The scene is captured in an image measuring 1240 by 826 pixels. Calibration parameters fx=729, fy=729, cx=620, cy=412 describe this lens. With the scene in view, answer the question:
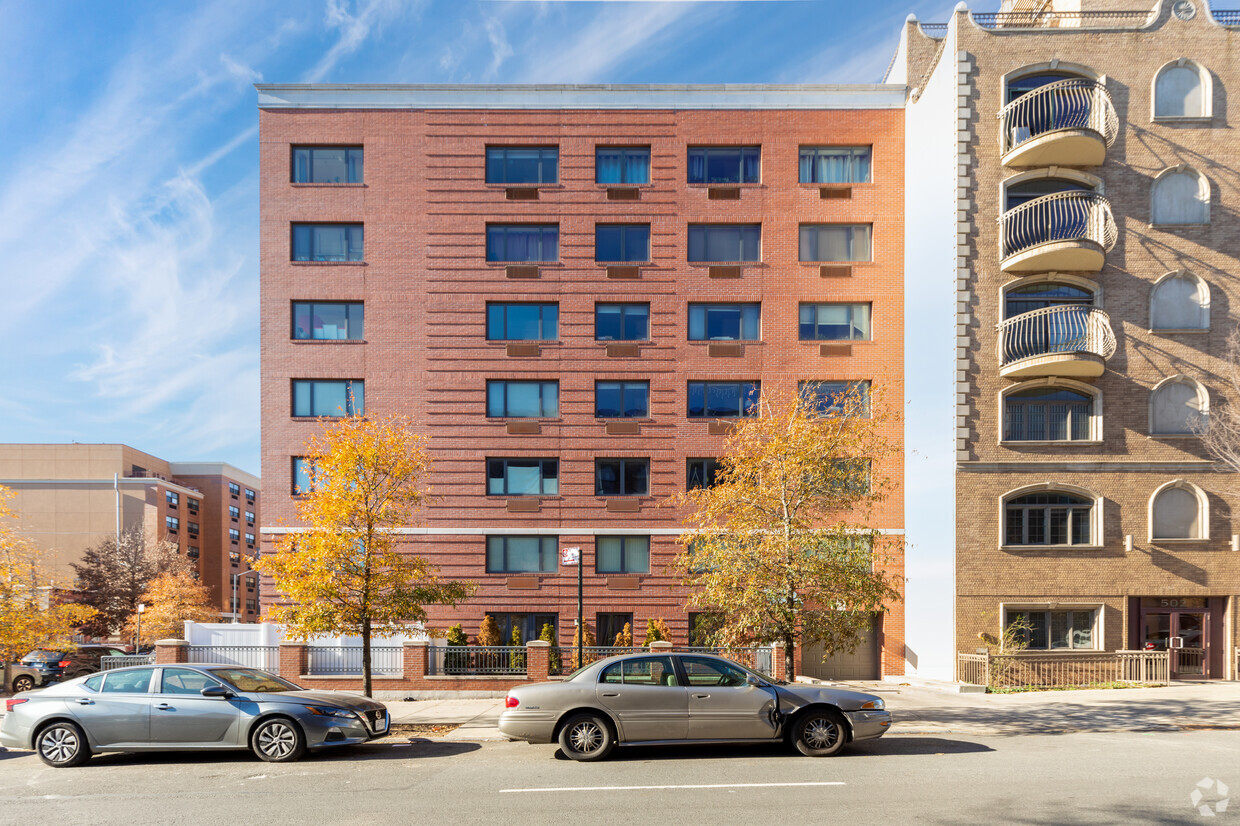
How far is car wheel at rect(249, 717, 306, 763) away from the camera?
10547 mm

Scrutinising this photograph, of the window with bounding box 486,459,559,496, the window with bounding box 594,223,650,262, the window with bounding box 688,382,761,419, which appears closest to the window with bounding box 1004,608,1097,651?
the window with bounding box 688,382,761,419

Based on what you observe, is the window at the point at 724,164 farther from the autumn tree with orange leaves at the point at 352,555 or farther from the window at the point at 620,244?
the autumn tree with orange leaves at the point at 352,555

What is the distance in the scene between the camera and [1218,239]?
69.1 feet

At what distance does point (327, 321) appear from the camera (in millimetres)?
24891

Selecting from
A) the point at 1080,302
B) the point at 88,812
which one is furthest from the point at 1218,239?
the point at 88,812

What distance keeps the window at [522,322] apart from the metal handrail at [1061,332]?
14.0 m

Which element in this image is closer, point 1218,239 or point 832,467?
point 832,467

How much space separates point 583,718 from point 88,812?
5.92 m

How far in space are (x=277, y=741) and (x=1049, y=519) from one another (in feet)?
66.5

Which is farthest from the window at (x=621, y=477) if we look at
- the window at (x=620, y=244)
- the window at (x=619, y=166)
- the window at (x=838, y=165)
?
the window at (x=838, y=165)

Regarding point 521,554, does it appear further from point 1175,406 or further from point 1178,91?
point 1178,91

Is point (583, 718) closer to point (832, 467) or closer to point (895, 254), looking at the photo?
point (832, 467)

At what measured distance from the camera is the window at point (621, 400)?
80.8 ft

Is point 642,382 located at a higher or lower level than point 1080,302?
lower
